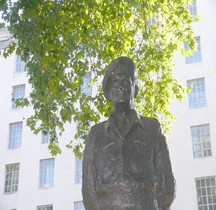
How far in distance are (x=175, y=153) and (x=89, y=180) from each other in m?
26.2

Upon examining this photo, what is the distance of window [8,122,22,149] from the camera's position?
36.0m

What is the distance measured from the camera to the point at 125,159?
155 inches

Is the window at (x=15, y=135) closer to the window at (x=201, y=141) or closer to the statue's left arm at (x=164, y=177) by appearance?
the window at (x=201, y=141)

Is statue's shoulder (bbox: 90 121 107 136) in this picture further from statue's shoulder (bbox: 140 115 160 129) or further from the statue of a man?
statue's shoulder (bbox: 140 115 160 129)

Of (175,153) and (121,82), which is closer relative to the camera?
(121,82)

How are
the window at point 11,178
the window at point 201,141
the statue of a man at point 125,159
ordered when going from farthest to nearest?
the window at point 11,178, the window at point 201,141, the statue of a man at point 125,159

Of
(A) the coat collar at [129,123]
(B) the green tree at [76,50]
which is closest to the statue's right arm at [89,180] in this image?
(A) the coat collar at [129,123]

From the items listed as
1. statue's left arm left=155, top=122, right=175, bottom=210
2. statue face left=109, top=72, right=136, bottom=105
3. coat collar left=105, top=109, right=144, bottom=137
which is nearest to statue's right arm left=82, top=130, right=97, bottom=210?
coat collar left=105, top=109, right=144, bottom=137

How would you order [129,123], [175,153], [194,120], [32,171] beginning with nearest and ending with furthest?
[129,123] < [175,153] < [194,120] < [32,171]

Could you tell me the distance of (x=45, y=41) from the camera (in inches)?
434

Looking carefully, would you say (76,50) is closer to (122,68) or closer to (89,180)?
(122,68)

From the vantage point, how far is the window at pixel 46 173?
110ft

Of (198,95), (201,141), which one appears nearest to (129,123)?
(201,141)

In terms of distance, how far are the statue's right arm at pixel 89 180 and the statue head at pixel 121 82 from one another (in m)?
0.42
